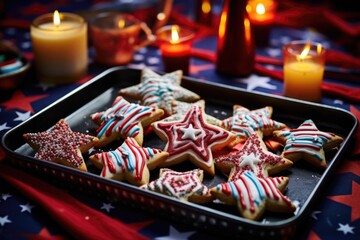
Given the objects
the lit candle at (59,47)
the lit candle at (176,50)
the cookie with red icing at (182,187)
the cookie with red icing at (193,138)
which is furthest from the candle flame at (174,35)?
the cookie with red icing at (182,187)

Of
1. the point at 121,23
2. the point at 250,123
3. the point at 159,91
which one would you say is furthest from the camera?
the point at 121,23

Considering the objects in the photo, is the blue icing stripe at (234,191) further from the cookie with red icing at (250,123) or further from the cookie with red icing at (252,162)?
the cookie with red icing at (250,123)

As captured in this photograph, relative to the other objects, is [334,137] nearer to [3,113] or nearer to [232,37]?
[232,37]

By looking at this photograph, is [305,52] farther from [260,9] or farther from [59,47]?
[59,47]

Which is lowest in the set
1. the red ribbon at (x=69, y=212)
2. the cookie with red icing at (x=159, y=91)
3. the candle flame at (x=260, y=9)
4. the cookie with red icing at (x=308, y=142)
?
the red ribbon at (x=69, y=212)

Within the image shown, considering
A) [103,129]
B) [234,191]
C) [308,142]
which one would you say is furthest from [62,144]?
[308,142]

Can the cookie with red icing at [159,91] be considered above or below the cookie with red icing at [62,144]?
above

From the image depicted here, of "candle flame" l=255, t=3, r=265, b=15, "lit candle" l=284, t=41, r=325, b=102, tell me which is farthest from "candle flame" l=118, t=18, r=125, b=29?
"lit candle" l=284, t=41, r=325, b=102
